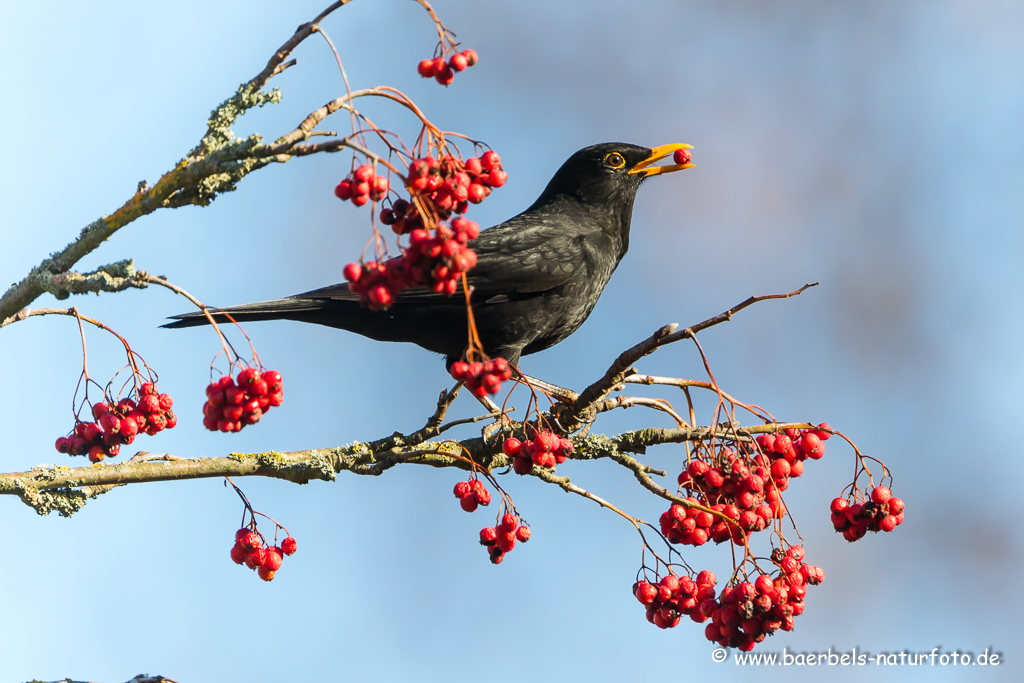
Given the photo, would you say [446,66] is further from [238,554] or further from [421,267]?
[238,554]

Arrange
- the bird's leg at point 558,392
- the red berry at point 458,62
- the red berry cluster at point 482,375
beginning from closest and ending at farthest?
the red berry cluster at point 482,375, the red berry at point 458,62, the bird's leg at point 558,392

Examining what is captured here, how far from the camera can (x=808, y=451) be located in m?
2.91

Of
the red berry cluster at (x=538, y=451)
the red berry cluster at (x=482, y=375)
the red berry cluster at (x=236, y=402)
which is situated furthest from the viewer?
the red berry cluster at (x=538, y=451)

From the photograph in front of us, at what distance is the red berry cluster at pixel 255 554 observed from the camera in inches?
131

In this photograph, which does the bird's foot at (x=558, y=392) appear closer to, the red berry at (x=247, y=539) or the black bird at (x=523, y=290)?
the black bird at (x=523, y=290)

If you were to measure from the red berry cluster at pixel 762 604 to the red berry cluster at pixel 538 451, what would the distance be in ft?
2.23

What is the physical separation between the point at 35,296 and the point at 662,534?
206 centimetres

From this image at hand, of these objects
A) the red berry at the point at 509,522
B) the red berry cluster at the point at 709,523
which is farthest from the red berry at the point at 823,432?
the red berry at the point at 509,522

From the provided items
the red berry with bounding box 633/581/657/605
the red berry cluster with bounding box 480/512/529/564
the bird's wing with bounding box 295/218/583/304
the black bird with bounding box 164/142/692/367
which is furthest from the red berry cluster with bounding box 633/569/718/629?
Answer: the bird's wing with bounding box 295/218/583/304

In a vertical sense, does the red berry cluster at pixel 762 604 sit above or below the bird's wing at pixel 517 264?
below

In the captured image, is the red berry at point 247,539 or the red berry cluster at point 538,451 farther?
the red berry at point 247,539

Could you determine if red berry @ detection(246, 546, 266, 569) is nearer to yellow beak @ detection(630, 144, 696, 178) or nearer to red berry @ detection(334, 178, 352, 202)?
red berry @ detection(334, 178, 352, 202)

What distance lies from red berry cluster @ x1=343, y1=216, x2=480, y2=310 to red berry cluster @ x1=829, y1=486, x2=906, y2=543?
1.72 metres

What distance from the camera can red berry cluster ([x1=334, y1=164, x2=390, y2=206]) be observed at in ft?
7.20
